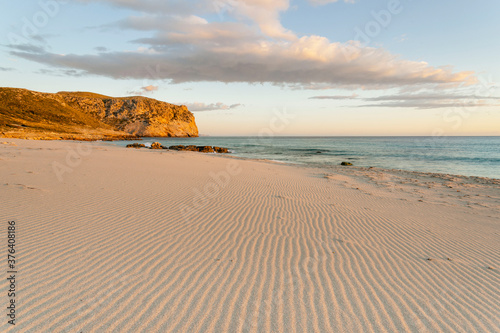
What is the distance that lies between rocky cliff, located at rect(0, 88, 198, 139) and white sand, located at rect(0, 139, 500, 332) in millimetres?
38113

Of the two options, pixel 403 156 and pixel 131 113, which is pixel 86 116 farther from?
pixel 403 156

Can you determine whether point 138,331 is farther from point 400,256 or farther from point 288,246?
point 400,256

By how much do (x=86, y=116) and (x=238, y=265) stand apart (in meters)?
87.9

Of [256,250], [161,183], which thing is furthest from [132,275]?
[161,183]

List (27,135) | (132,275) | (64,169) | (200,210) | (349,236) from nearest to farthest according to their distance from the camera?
(132,275)
(349,236)
(200,210)
(64,169)
(27,135)

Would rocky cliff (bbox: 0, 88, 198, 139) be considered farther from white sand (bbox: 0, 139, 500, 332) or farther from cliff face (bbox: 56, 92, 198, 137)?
white sand (bbox: 0, 139, 500, 332)

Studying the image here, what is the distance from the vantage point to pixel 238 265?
374 centimetres

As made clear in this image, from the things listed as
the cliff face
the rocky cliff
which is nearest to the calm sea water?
the rocky cliff

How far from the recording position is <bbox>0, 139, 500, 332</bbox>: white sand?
104 inches

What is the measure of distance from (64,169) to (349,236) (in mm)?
11691

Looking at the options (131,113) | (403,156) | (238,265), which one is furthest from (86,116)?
(238,265)

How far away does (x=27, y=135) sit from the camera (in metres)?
33.5

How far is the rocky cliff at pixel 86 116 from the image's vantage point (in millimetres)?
43119

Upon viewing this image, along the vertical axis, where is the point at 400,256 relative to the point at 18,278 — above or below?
below
